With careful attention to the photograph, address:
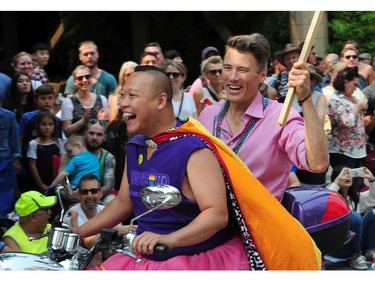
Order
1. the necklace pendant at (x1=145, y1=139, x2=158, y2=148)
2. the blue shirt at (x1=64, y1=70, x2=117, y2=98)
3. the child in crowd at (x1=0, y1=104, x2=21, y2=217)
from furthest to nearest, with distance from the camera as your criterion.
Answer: the blue shirt at (x1=64, y1=70, x2=117, y2=98) < the child in crowd at (x1=0, y1=104, x2=21, y2=217) < the necklace pendant at (x1=145, y1=139, x2=158, y2=148)

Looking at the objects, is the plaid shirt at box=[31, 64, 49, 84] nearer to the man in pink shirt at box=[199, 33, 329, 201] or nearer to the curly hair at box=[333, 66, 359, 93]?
the curly hair at box=[333, 66, 359, 93]

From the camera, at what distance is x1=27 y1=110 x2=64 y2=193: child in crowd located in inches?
305

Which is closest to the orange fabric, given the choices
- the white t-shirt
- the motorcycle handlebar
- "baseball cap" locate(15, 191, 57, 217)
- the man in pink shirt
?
the man in pink shirt

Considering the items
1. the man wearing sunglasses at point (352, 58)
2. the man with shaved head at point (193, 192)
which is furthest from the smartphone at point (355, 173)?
the man with shaved head at point (193, 192)

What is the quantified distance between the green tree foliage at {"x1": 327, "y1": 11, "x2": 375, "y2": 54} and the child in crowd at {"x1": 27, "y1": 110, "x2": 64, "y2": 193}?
26.2 ft

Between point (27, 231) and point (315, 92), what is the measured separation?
3.36 m

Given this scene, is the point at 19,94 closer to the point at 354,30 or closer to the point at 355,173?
the point at 355,173

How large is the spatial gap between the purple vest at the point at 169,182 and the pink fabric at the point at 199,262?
40mm

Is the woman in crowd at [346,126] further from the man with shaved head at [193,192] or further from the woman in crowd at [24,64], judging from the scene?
the man with shaved head at [193,192]

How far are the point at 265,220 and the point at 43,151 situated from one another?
409 centimetres

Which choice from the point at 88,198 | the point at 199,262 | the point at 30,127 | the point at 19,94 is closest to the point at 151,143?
the point at 199,262
